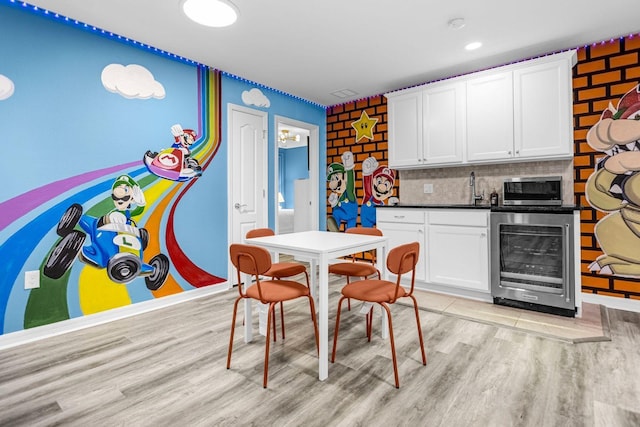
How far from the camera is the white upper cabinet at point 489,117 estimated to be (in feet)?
10.3

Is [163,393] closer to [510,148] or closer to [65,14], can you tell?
[65,14]

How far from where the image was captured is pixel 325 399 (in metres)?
1.74

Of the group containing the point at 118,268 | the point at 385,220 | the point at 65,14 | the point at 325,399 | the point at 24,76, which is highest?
the point at 65,14

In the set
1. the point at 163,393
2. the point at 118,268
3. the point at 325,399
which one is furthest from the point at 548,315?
the point at 118,268

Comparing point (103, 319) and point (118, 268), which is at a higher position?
point (118, 268)

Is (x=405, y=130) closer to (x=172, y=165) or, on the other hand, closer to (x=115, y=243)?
(x=172, y=165)

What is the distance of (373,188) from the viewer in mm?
4922

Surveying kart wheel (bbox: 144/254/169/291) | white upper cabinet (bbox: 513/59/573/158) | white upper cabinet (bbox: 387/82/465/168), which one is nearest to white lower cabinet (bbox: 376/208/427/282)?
white upper cabinet (bbox: 387/82/465/168)

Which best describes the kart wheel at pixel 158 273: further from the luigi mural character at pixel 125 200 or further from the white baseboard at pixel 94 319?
the luigi mural character at pixel 125 200

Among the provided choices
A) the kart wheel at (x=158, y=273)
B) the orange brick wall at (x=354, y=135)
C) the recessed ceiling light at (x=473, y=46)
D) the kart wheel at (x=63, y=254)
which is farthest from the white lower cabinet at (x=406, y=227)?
the kart wheel at (x=63, y=254)

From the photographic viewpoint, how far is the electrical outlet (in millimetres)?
2524

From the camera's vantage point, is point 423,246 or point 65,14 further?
point 423,246

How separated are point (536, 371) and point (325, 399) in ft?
4.29

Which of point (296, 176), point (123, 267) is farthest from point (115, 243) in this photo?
point (296, 176)
